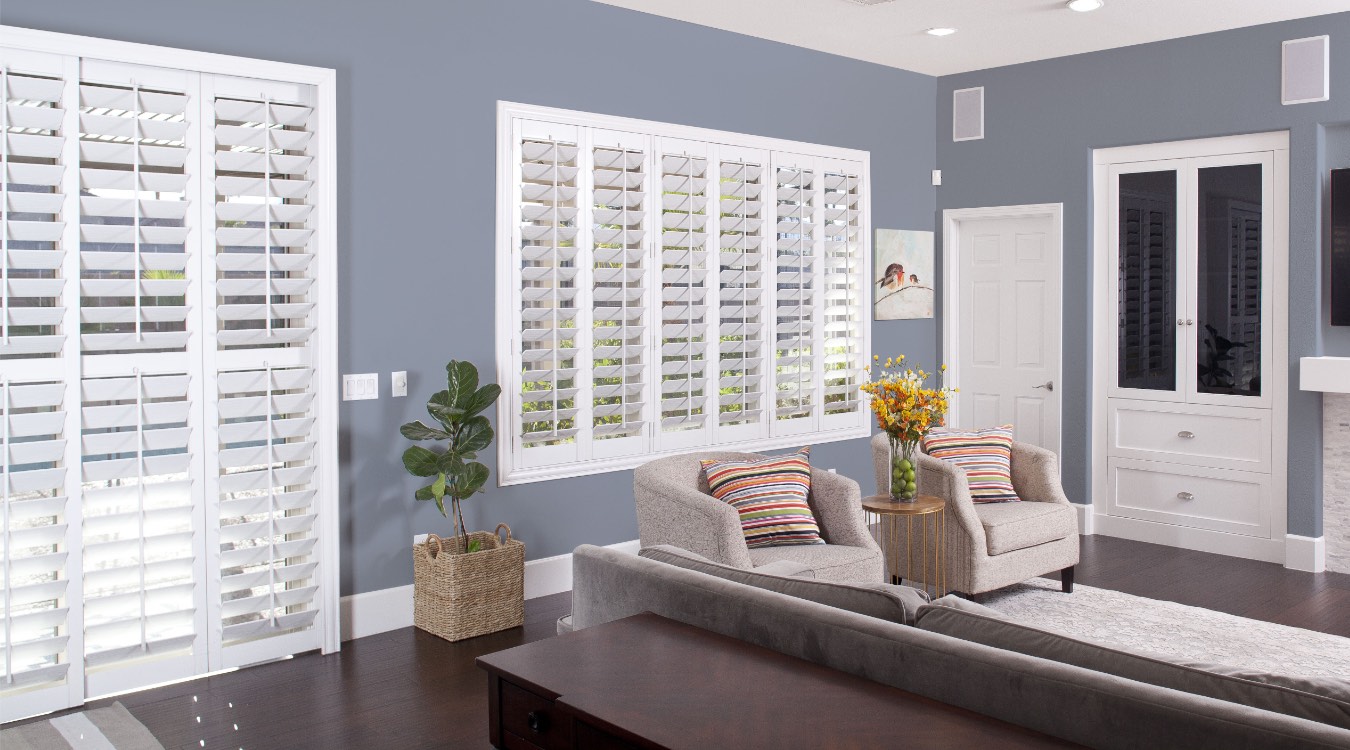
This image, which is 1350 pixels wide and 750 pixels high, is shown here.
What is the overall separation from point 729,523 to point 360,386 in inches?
65.6

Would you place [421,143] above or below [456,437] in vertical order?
above

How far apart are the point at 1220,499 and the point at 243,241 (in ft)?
17.2

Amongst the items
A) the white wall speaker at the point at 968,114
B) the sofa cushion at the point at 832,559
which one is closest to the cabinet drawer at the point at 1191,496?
the white wall speaker at the point at 968,114

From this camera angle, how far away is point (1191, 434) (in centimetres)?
636

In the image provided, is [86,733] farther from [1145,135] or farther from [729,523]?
[1145,135]

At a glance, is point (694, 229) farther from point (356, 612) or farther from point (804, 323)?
point (356, 612)

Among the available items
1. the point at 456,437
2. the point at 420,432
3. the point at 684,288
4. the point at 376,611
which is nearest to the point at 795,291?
the point at 684,288

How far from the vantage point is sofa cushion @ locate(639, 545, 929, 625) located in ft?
7.80

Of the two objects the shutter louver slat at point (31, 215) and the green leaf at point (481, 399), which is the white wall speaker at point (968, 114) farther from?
the shutter louver slat at point (31, 215)

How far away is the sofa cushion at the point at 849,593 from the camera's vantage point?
2379mm

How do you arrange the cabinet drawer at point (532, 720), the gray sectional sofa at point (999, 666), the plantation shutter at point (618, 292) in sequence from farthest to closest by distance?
the plantation shutter at point (618, 292) → the cabinet drawer at point (532, 720) → the gray sectional sofa at point (999, 666)

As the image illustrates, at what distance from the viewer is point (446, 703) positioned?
3.91 meters

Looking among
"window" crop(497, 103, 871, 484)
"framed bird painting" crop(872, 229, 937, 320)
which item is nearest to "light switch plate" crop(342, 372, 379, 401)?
"window" crop(497, 103, 871, 484)

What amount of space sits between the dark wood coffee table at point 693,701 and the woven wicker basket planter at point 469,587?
7.09 ft
